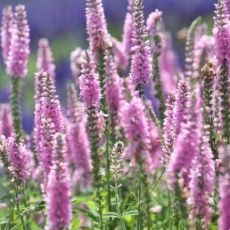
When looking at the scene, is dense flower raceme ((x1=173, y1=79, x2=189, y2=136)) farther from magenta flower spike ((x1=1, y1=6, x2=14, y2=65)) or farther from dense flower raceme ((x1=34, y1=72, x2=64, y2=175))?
magenta flower spike ((x1=1, y1=6, x2=14, y2=65))

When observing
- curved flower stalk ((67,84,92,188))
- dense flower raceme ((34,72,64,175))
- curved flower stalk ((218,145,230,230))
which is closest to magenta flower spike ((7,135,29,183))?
dense flower raceme ((34,72,64,175))

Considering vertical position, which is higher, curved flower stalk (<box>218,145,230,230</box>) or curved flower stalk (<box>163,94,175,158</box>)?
curved flower stalk (<box>163,94,175,158</box>)

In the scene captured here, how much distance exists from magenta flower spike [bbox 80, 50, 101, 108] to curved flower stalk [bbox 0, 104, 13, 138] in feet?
10.1

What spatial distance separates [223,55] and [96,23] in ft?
3.52

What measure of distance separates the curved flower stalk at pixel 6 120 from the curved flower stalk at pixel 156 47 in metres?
1.62

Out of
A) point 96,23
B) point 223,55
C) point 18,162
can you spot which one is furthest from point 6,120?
point 223,55

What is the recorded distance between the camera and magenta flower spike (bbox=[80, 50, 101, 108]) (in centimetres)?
529

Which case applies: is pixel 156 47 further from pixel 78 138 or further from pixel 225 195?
pixel 225 195

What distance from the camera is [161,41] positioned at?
8016 mm

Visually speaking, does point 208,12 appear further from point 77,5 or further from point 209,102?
point 209,102

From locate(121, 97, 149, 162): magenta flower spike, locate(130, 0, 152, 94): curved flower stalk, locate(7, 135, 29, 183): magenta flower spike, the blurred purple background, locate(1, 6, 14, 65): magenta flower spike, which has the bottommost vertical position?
locate(7, 135, 29, 183): magenta flower spike

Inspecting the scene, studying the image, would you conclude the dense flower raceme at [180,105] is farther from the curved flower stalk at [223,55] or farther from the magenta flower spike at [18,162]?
the magenta flower spike at [18,162]

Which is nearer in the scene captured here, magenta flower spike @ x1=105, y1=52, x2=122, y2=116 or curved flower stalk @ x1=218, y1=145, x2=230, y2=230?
curved flower stalk @ x1=218, y1=145, x2=230, y2=230

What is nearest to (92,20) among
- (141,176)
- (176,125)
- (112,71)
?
(112,71)
